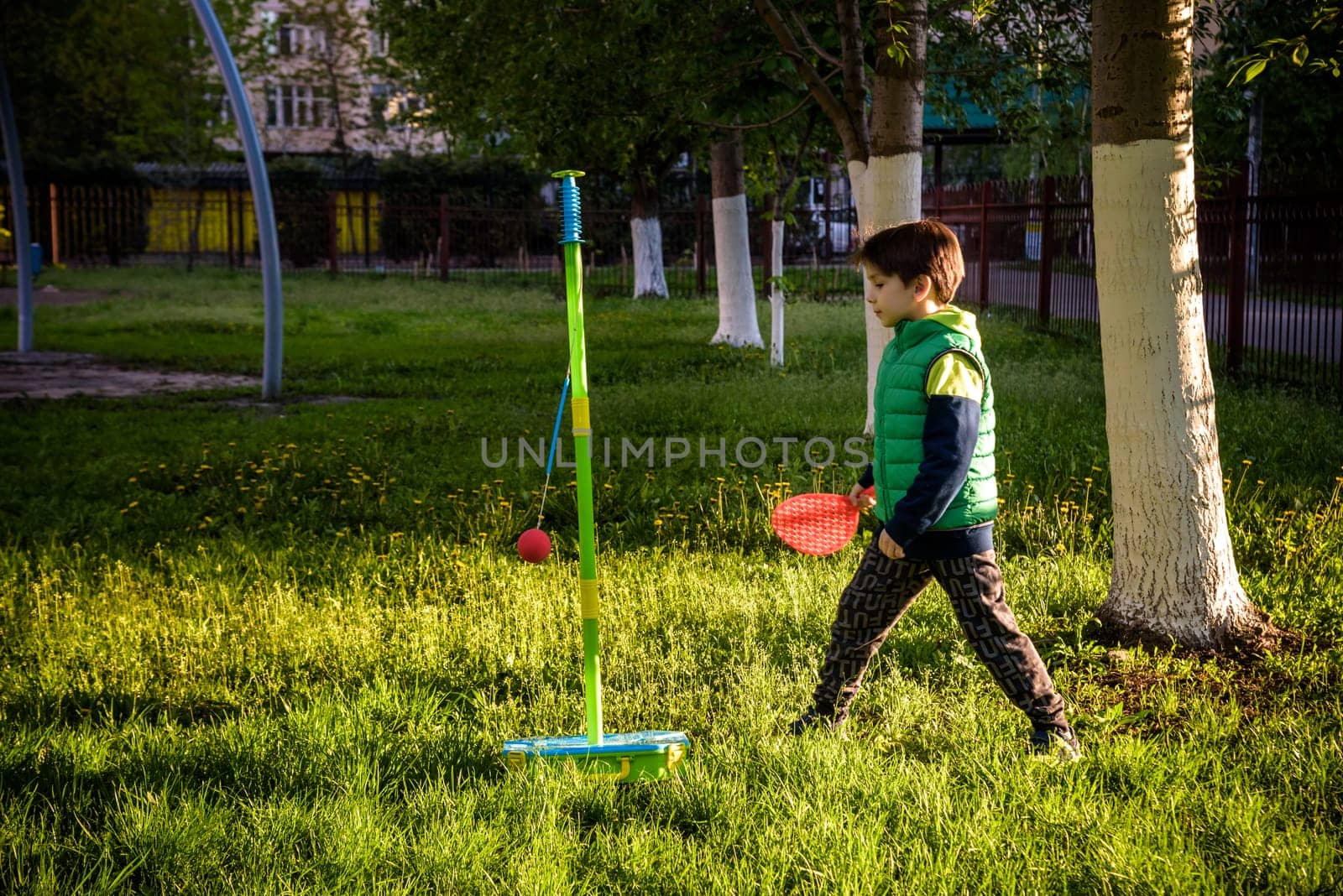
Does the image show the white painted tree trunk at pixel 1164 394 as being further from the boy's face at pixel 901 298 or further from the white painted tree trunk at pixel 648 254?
the white painted tree trunk at pixel 648 254

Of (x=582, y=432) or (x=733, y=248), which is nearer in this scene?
(x=582, y=432)

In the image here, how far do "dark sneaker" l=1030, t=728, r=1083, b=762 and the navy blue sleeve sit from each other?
79cm

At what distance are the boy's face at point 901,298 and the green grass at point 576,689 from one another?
1.26 meters

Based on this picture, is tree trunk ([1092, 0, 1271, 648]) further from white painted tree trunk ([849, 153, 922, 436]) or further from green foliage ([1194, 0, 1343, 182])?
white painted tree trunk ([849, 153, 922, 436])

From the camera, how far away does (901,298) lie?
3.49 metres

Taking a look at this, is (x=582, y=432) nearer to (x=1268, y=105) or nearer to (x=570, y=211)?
(x=570, y=211)

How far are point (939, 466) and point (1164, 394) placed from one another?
5.43ft

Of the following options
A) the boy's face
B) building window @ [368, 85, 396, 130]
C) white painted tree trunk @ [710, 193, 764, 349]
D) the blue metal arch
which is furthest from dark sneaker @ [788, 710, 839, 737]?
building window @ [368, 85, 396, 130]

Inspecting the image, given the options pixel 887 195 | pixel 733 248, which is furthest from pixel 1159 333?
pixel 733 248

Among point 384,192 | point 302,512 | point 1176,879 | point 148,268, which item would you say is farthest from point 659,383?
point 384,192

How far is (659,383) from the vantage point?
39.3ft

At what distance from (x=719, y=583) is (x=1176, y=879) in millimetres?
2795

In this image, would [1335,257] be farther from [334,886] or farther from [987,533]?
[334,886]

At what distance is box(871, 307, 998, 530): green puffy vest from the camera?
3400 mm
